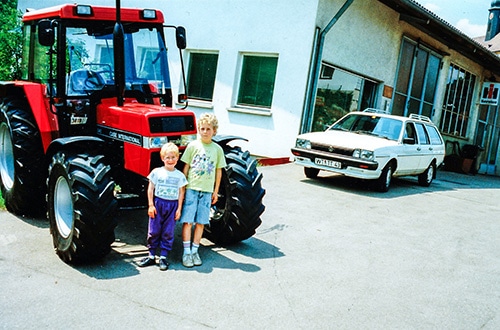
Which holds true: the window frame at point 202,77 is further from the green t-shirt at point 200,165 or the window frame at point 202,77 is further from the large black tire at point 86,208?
the large black tire at point 86,208

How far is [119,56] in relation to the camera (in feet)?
16.1

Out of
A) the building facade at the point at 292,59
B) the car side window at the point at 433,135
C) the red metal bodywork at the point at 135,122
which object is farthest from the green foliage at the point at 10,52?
the car side window at the point at 433,135

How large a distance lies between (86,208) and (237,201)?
5.15 feet

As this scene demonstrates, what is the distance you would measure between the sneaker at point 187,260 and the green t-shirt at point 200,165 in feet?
2.17

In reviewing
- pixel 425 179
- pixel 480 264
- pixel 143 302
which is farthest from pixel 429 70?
pixel 143 302

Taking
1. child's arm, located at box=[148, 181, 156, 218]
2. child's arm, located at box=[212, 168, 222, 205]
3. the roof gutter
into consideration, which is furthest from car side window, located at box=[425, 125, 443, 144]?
child's arm, located at box=[148, 181, 156, 218]

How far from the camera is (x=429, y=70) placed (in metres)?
19.0

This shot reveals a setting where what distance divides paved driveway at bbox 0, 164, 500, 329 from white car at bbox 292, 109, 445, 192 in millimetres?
2286

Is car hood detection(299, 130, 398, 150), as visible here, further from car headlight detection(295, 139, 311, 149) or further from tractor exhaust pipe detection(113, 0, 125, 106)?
tractor exhaust pipe detection(113, 0, 125, 106)

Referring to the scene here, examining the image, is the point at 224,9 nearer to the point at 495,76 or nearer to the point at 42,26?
the point at 42,26

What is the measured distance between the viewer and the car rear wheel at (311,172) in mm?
10641

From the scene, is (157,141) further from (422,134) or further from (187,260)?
(422,134)

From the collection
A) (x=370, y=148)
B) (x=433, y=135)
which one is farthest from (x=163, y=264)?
(x=433, y=135)

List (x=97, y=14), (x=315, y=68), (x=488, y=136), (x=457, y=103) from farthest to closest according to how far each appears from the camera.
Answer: (x=488, y=136), (x=457, y=103), (x=315, y=68), (x=97, y=14)
